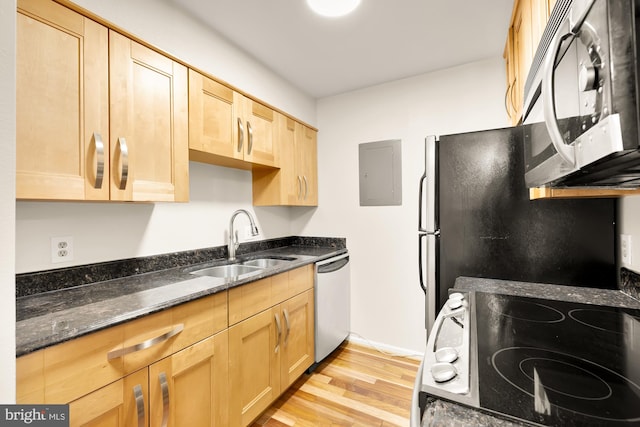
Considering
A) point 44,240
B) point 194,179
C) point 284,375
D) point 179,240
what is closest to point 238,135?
point 194,179

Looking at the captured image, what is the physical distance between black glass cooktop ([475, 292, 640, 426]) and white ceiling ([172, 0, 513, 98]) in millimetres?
1686

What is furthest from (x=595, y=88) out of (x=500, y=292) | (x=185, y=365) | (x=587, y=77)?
(x=185, y=365)

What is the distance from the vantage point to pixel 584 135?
0.45 m

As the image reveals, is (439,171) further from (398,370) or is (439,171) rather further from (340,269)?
(398,370)

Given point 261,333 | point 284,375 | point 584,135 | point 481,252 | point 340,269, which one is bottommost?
point 284,375

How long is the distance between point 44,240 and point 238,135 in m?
1.15

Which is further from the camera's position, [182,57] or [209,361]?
[182,57]

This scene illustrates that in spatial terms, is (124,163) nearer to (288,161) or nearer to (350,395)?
(288,161)

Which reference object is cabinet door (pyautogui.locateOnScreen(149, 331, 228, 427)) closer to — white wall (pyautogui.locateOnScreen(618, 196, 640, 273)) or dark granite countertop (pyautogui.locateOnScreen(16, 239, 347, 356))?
dark granite countertop (pyautogui.locateOnScreen(16, 239, 347, 356))

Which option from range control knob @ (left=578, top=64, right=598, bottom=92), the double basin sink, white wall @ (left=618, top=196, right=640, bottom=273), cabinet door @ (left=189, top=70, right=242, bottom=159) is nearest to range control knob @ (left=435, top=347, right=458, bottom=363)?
range control knob @ (left=578, top=64, right=598, bottom=92)

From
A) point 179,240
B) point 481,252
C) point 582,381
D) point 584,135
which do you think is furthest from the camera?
point 179,240

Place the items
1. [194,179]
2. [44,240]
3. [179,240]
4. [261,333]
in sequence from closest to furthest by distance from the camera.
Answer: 1. [44,240]
2. [261,333]
3. [179,240]
4. [194,179]

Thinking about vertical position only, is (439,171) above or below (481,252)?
Answer: above

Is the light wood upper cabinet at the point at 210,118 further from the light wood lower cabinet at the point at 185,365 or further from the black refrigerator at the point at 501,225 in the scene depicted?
the black refrigerator at the point at 501,225
